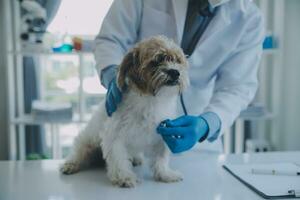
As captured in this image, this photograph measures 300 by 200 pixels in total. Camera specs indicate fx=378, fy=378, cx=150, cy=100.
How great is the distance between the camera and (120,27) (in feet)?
4.42

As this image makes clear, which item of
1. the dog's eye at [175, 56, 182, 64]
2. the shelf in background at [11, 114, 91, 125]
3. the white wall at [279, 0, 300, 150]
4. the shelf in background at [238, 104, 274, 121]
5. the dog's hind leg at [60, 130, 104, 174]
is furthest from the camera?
the white wall at [279, 0, 300, 150]

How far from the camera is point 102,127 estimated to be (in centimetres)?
118

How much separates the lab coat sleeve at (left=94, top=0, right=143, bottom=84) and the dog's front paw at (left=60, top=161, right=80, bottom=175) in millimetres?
367

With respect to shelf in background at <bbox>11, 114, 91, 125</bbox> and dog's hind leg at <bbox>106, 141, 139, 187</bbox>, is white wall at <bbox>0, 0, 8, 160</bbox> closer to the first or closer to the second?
shelf in background at <bbox>11, 114, 91, 125</bbox>

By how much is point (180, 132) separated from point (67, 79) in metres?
2.19

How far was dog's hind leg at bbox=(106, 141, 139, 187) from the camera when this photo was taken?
1029mm

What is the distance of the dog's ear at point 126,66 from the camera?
1.04m

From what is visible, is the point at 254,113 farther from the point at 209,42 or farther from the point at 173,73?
the point at 173,73

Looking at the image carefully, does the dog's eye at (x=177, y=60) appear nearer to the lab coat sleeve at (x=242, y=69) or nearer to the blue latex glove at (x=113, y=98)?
the blue latex glove at (x=113, y=98)

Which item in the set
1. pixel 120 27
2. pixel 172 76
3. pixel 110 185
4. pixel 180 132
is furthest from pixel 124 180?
pixel 120 27

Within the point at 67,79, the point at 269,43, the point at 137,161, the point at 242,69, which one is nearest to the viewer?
the point at 137,161

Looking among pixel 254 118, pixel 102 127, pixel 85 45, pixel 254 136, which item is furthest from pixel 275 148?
pixel 102 127

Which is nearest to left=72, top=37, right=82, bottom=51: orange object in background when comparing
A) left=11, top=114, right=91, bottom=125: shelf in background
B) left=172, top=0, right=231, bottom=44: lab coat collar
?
left=11, top=114, right=91, bottom=125: shelf in background

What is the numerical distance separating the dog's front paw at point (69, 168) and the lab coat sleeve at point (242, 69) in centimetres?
51
